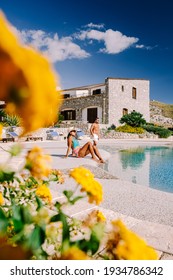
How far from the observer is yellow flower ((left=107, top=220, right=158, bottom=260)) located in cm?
61

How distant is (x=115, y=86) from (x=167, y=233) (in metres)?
24.4

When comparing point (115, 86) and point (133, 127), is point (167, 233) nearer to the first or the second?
point (133, 127)

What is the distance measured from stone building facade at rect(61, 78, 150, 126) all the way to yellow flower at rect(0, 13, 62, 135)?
83.7 feet

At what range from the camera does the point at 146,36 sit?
1385 inches

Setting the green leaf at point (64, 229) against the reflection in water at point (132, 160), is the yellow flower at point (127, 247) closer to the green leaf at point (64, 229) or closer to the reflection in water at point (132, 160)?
the green leaf at point (64, 229)

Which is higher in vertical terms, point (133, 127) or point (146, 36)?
point (146, 36)

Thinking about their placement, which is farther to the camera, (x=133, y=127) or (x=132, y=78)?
(x=132, y=78)

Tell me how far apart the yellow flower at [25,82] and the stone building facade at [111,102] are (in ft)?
83.7

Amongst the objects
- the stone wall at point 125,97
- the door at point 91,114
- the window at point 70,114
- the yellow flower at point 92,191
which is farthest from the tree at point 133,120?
the yellow flower at point 92,191

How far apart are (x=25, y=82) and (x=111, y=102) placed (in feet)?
84.9

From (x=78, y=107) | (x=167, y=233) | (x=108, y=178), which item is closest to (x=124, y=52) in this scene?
(x=78, y=107)

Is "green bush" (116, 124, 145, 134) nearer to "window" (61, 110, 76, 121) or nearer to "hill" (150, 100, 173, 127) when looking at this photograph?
"window" (61, 110, 76, 121)

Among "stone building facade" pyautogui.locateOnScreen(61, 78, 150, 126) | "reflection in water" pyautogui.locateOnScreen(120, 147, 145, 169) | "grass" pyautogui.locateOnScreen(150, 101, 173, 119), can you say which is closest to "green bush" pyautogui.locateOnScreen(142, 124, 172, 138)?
"stone building facade" pyautogui.locateOnScreen(61, 78, 150, 126)

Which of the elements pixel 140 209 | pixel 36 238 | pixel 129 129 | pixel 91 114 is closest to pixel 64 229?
pixel 36 238
